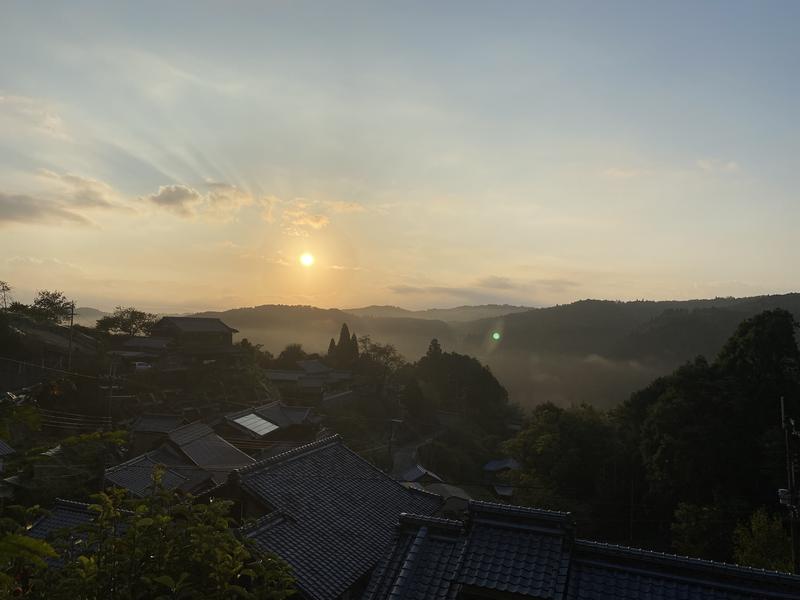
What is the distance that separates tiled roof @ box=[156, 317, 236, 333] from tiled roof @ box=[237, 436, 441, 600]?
4062 centimetres

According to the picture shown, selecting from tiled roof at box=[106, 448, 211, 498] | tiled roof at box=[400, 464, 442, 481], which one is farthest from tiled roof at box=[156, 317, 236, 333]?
tiled roof at box=[106, 448, 211, 498]

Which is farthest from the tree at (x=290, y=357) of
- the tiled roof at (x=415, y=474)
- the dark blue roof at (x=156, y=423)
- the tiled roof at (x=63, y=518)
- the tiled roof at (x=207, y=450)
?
the tiled roof at (x=63, y=518)

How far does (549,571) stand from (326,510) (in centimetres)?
683

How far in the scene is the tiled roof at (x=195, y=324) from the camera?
54.3m

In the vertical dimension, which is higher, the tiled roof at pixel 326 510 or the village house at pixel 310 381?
the tiled roof at pixel 326 510

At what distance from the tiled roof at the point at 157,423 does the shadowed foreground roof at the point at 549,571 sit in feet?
99.3

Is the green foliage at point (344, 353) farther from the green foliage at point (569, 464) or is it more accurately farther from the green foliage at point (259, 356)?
the green foliage at point (569, 464)

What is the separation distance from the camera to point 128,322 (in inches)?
2303

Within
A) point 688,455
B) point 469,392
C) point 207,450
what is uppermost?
point 688,455

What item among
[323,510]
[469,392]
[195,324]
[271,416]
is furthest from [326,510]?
[469,392]

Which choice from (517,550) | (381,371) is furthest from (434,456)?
(517,550)

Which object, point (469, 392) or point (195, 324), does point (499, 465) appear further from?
point (195, 324)

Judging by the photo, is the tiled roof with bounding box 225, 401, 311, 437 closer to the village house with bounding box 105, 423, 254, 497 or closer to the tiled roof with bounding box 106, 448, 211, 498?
the village house with bounding box 105, 423, 254, 497

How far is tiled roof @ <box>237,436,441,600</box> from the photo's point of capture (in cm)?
1144
